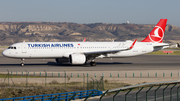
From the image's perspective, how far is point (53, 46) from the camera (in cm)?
4597

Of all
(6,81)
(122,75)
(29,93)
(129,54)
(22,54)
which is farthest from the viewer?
(129,54)

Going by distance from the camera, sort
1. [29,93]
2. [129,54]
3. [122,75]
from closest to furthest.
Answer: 1. [29,93]
2. [122,75]
3. [129,54]

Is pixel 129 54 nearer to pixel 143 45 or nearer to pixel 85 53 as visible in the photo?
pixel 143 45

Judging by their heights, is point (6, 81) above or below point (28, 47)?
below

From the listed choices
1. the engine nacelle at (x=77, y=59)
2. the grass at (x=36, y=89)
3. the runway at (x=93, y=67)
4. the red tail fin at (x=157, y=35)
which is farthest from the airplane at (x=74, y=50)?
the grass at (x=36, y=89)

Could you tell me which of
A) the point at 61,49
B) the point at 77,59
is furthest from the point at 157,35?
the point at 61,49

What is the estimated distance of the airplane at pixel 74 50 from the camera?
4481 cm

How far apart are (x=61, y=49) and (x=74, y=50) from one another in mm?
2418

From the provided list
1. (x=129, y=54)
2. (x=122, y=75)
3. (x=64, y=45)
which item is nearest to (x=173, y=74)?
(x=122, y=75)

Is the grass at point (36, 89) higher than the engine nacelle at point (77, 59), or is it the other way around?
the engine nacelle at point (77, 59)

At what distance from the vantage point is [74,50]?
153 feet

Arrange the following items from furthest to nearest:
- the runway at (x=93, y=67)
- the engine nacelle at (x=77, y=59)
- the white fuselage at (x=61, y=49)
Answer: the white fuselage at (x=61, y=49) → the engine nacelle at (x=77, y=59) → the runway at (x=93, y=67)

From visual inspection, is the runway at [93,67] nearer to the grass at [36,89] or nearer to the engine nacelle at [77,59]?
the engine nacelle at [77,59]

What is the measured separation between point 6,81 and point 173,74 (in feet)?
71.9
